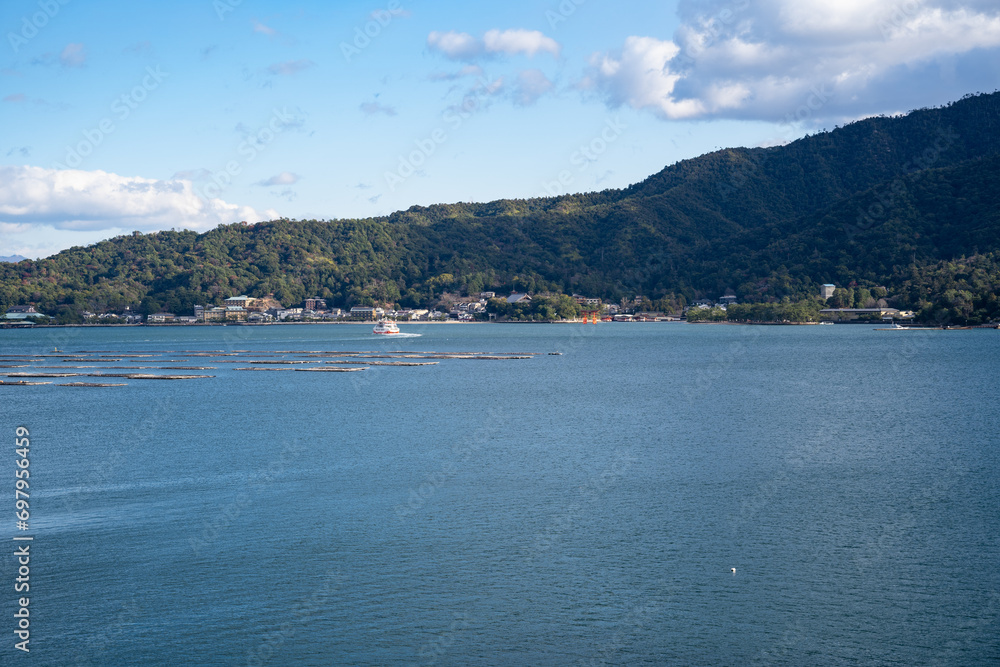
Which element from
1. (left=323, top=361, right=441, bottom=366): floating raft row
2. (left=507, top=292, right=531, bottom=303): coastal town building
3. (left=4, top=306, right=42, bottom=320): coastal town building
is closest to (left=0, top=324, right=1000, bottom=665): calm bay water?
(left=323, top=361, right=441, bottom=366): floating raft row

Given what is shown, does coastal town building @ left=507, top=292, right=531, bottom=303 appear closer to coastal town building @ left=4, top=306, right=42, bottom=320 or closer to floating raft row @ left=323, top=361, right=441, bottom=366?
coastal town building @ left=4, top=306, right=42, bottom=320

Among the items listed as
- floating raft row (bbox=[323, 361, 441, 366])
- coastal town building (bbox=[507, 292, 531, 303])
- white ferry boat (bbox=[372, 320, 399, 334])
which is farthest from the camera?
coastal town building (bbox=[507, 292, 531, 303])

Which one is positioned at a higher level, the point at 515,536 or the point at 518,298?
the point at 518,298

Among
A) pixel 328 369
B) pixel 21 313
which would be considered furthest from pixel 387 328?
pixel 21 313

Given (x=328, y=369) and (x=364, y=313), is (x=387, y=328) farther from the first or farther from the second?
(x=328, y=369)

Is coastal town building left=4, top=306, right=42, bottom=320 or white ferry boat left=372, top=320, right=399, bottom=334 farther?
coastal town building left=4, top=306, right=42, bottom=320

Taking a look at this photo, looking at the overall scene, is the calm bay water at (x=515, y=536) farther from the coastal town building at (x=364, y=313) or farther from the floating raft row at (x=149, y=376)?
the coastal town building at (x=364, y=313)

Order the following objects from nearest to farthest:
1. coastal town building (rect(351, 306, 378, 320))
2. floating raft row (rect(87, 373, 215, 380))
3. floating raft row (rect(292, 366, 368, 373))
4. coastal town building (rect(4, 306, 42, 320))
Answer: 1. floating raft row (rect(87, 373, 215, 380))
2. floating raft row (rect(292, 366, 368, 373))
3. coastal town building (rect(4, 306, 42, 320))
4. coastal town building (rect(351, 306, 378, 320))

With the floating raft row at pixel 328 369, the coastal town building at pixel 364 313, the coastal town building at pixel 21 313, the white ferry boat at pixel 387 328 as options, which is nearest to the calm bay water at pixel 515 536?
the floating raft row at pixel 328 369

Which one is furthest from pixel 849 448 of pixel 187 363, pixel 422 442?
pixel 187 363
